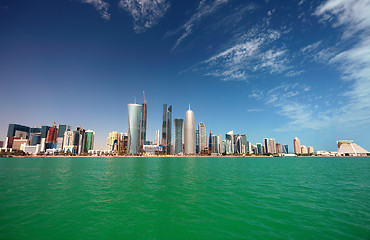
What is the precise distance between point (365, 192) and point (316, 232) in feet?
81.9

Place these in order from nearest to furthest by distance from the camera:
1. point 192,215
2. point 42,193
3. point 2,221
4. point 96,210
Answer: point 2,221 < point 192,215 < point 96,210 < point 42,193

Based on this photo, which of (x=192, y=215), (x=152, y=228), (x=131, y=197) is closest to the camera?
(x=152, y=228)

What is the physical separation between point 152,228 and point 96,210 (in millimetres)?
9102

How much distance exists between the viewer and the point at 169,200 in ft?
80.2

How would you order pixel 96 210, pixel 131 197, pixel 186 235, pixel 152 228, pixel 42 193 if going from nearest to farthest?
1. pixel 186 235
2. pixel 152 228
3. pixel 96 210
4. pixel 131 197
5. pixel 42 193

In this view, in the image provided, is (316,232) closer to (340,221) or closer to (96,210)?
(340,221)

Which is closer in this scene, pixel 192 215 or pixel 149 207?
pixel 192 215

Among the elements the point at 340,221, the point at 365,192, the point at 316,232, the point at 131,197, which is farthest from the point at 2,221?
the point at 365,192

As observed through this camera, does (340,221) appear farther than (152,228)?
Yes

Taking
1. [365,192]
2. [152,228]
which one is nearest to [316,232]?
[152,228]

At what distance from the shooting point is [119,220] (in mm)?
17094

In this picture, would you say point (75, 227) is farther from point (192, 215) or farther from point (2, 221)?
point (192, 215)

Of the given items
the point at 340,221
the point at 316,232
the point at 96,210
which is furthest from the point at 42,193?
the point at 340,221

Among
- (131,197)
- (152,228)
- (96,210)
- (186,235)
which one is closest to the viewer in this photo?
(186,235)
